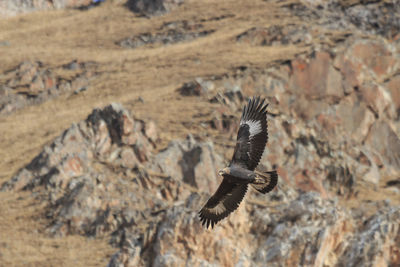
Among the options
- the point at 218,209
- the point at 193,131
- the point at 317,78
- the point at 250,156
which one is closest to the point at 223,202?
the point at 218,209

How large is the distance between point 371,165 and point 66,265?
56.7ft

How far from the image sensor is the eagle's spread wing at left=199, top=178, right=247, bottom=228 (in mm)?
14820

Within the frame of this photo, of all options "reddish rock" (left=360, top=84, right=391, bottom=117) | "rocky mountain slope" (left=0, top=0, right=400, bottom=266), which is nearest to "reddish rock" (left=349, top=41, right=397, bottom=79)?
"rocky mountain slope" (left=0, top=0, right=400, bottom=266)

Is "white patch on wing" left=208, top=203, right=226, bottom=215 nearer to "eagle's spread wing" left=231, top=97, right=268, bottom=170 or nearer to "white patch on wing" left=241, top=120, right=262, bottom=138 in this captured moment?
"eagle's spread wing" left=231, top=97, right=268, bottom=170

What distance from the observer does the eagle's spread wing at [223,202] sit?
1482 cm

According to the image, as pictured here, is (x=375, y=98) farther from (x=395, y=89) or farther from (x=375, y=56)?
(x=375, y=56)

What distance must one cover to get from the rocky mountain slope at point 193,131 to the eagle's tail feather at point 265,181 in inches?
147

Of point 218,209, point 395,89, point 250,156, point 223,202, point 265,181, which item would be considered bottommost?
point 395,89

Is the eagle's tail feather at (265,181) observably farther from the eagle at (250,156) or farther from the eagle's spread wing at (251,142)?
the eagle's spread wing at (251,142)

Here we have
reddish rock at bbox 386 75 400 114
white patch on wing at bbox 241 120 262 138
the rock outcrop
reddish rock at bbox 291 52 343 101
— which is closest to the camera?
white patch on wing at bbox 241 120 262 138

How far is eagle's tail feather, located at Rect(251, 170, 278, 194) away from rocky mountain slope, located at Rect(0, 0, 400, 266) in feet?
12.3

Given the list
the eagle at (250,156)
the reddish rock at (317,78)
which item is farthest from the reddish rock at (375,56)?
the eagle at (250,156)

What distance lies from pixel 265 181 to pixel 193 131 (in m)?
15.9

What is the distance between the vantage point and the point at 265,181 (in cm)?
→ 1337
